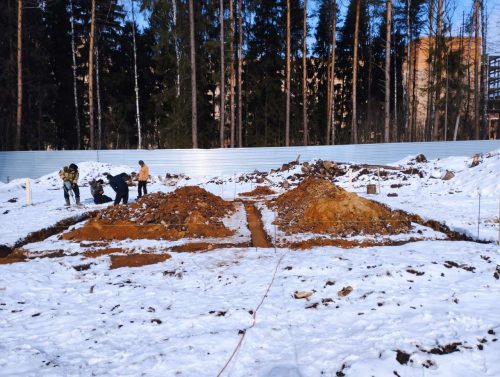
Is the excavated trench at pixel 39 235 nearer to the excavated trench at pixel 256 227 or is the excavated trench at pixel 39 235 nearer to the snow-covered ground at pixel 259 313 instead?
the snow-covered ground at pixel 259 313

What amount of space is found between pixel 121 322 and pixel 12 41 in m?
29.5

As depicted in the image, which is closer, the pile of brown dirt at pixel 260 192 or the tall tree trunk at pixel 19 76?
the pile of brown dirt at pixel 260 192

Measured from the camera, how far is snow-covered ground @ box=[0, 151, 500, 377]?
3906 mm

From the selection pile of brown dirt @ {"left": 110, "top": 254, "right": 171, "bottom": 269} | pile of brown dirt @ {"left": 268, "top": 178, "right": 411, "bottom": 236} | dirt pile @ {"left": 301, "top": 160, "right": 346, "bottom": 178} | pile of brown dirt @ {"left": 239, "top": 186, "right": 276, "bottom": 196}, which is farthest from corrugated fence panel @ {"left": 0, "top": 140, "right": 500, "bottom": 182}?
pile of brown dirt @ {"left": 110, "top": 254, "right": 171, "bottom": 269}

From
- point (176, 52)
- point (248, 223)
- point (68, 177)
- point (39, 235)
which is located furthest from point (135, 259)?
point (176, 52)

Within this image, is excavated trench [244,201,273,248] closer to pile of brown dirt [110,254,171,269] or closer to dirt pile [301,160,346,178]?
pile of brown dirt [110,254,171,269]

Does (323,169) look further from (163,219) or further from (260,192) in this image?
(163,219)

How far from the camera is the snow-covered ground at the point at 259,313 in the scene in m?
3.91

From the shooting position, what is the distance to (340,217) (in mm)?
10461

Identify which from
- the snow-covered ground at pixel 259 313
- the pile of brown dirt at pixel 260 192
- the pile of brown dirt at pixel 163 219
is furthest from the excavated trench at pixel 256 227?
the pile of brown dirt at pixel 260 192

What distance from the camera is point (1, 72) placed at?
26641 mm

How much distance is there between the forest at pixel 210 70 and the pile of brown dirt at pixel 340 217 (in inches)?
588

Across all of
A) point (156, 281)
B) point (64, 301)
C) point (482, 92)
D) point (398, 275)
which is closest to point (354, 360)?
point (398, 275)

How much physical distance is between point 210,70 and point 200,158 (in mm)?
12719
